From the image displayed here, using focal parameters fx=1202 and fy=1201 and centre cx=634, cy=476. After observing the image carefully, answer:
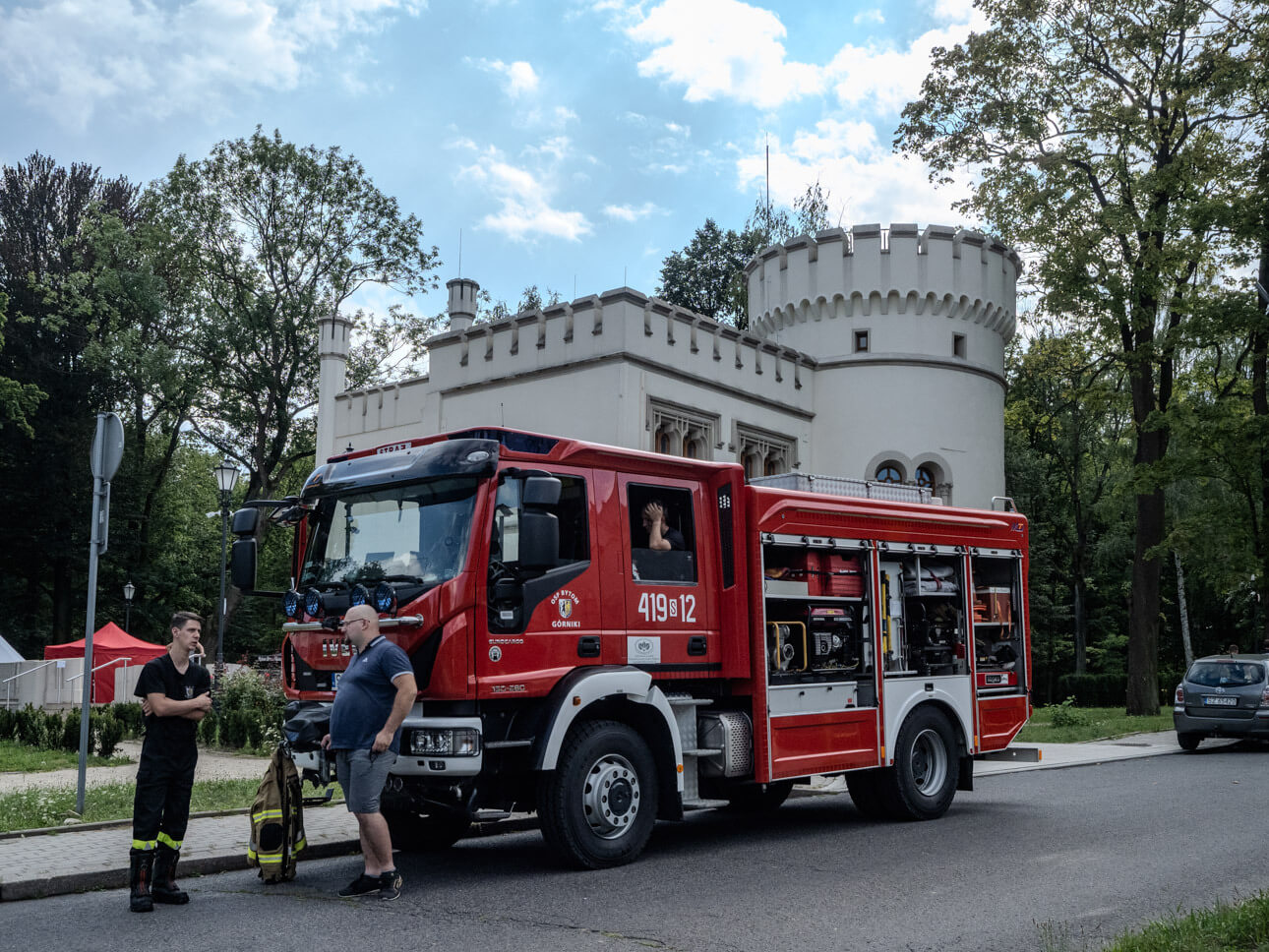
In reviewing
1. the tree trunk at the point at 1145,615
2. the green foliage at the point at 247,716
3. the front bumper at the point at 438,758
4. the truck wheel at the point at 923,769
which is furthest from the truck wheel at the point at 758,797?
the tree trunk at the point at 1145,615

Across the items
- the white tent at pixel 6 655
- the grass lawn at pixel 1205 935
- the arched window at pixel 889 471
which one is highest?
the arched window at pixel 889 471

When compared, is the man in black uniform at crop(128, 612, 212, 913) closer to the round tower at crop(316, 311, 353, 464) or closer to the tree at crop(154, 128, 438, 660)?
the round tower at crop(316, 311, 353, 464)

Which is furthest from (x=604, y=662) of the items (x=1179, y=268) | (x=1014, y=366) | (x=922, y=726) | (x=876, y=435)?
(x=1014, y=366)

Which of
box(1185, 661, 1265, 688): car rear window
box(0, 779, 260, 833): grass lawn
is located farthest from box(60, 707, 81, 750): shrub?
box(1185, 661, 1265, 688): car rear window

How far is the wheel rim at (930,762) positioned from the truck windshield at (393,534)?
17.1 ft

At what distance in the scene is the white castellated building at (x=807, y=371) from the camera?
74.1 feet

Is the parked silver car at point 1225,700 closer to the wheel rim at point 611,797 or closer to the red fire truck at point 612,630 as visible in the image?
the red fire truck at point 612,630

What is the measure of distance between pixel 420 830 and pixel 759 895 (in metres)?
3.23

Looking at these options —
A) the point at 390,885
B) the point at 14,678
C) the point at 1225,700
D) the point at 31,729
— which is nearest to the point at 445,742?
the point at 390,885

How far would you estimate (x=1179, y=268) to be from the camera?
82.6 ft

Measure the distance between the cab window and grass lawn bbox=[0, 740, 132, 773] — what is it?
33.9 ft

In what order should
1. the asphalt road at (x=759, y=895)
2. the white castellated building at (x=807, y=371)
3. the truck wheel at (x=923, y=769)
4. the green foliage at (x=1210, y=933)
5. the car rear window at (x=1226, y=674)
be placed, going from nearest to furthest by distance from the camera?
the green foliage at (x=1210, y=933), the asphalt road at (x=759, y=895), the truck wheel at (x=923, y=769), the car rear window at (x=1226, y=674), the white castellated building at (x=807, y=371)

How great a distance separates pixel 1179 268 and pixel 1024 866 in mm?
20417

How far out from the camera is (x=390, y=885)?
723 centimetres
